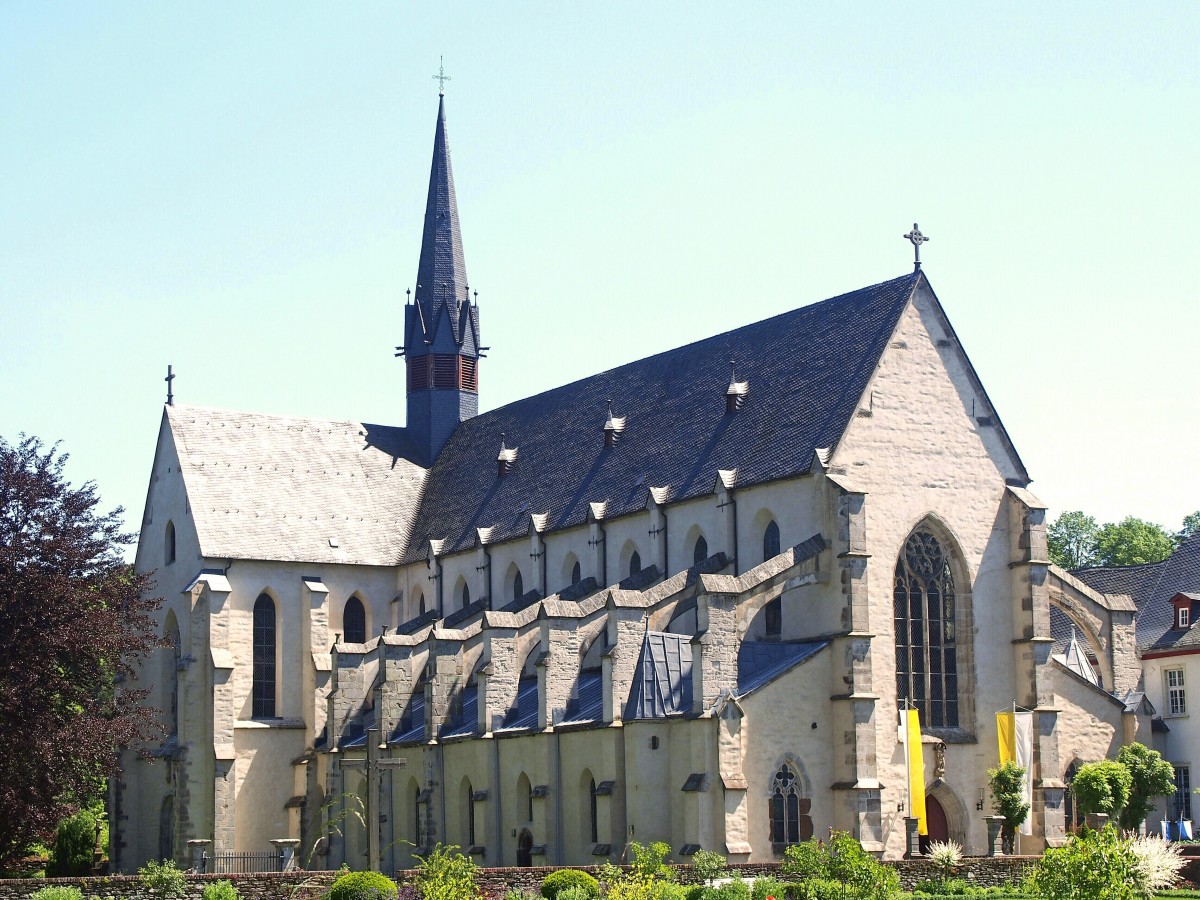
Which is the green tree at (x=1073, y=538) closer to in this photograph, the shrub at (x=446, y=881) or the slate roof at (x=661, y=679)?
the slate roof at (x=661, y=679)

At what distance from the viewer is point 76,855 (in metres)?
64.1

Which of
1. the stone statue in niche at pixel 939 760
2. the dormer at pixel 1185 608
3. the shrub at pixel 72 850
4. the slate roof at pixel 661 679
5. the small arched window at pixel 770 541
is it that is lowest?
the shrub at pixel 72 850

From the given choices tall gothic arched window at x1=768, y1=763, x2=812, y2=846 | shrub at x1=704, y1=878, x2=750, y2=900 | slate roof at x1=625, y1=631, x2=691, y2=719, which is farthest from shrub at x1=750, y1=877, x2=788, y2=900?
slate roof at x1=625, y1=631, x2=691, y2=719

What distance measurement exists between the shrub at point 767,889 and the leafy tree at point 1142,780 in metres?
16.3

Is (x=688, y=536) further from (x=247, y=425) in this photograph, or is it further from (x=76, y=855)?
(x=76, y=855)

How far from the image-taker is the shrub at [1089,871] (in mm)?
26609

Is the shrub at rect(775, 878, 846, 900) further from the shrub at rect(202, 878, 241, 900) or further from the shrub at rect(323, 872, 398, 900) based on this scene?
the shrub at rect(202, 878, 241, 900)

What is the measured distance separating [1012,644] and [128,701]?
26.5m

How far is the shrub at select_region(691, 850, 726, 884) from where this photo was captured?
36.6 m

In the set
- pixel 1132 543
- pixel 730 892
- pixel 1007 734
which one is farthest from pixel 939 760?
pixel 1132 543

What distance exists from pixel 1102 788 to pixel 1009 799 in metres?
2.63

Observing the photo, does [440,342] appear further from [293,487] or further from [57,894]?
[57,894]

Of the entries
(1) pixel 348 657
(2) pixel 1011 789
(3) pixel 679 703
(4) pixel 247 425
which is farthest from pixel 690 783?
(4) pixel 247 425

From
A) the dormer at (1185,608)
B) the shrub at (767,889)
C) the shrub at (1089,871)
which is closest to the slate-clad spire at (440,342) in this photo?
the dormer at (1185,608)
